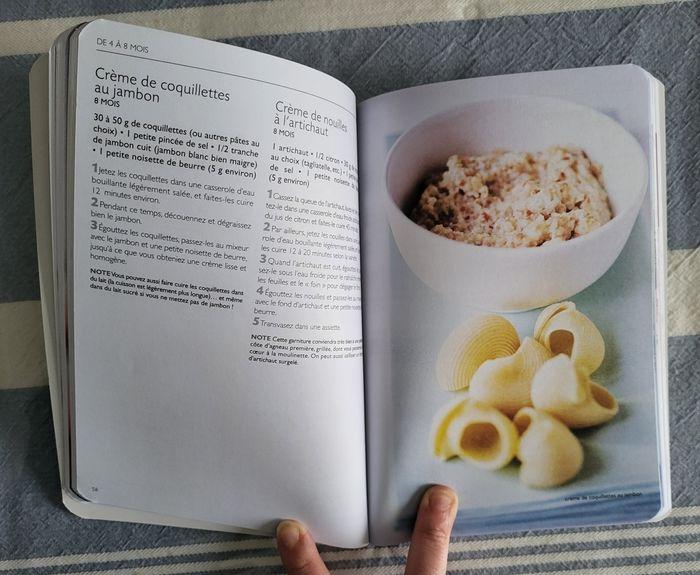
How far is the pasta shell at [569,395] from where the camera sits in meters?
0.43

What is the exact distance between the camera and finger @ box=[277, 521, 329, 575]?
426 mm

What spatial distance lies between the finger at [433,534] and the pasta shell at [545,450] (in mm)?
57

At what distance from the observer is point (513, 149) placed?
1.45 ft

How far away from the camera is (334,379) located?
1.42ft

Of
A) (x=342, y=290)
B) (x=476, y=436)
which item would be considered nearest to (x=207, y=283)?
(x=342, y=290)

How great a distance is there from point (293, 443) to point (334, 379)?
0.17ft

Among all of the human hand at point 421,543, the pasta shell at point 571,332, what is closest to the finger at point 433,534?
the human hand at point 421,543

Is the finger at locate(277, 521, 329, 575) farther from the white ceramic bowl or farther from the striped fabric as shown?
the white ceramic bowl

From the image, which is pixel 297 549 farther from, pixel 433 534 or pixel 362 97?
pixel 362 97

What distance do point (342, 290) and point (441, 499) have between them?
0.16 meters

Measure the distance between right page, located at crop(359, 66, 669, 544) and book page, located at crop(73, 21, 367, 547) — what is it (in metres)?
0.05

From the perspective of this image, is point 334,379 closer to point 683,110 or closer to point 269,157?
point 269,157

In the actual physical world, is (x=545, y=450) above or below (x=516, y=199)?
below

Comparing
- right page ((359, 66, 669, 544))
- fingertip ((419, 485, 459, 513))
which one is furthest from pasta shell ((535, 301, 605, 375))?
fingertip ((419, 485, 459, 513))
